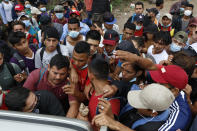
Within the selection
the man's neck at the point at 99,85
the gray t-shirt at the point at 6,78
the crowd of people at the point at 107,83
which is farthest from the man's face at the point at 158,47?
the gray t-shirt at the point at 6,78

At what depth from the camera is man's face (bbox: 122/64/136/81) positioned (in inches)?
89.1

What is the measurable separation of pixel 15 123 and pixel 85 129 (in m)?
0.47

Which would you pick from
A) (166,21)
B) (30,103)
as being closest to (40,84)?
(30,103)

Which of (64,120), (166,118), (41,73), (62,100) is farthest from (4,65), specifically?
(166,118)

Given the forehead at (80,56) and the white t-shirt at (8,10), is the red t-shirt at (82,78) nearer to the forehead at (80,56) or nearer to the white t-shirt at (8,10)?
the forehead at (80,56)

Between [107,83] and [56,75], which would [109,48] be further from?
→ [107,83]

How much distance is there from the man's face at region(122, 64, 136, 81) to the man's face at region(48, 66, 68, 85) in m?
0.85

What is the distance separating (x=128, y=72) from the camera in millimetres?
2320

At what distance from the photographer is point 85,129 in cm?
105

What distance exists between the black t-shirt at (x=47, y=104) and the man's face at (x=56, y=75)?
1.05 ft

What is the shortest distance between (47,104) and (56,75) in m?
0.46

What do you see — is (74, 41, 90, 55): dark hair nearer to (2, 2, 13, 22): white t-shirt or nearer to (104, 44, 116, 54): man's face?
(104, 44, 116, 54): man's face

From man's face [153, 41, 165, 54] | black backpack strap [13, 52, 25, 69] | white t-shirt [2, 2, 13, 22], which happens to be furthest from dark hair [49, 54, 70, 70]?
white t-shirt [2, 2, 13, 22]

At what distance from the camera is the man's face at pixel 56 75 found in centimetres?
225
